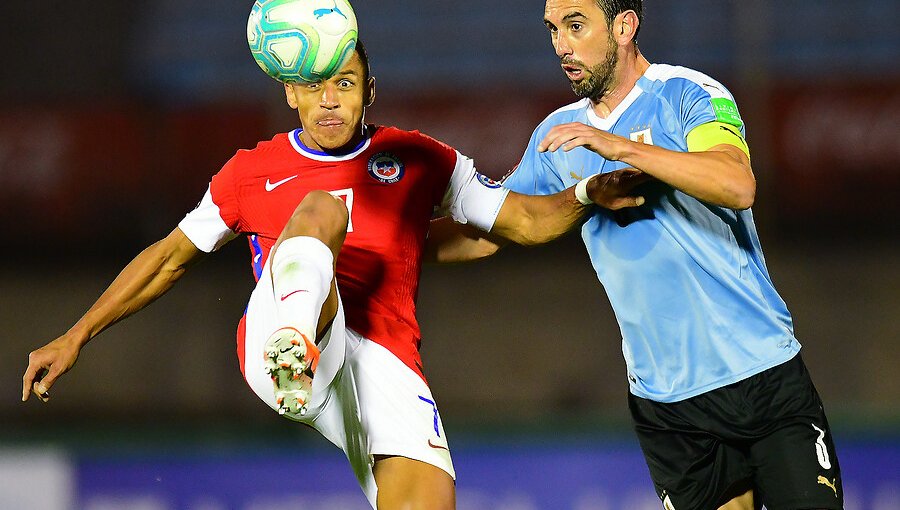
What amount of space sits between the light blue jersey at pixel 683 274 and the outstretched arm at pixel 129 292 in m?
1.28

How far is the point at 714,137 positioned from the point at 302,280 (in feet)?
3.73

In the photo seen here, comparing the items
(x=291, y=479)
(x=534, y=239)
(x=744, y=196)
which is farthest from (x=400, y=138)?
(x=291, y=479)

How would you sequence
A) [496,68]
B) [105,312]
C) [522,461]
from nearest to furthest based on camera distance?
[105,312] < [522,461] < [496,68]

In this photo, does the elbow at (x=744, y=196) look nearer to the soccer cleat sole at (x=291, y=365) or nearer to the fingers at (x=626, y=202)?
the fingers at (x=626, y=202)

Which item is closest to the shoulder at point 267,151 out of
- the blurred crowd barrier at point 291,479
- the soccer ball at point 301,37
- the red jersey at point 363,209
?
the red jersey at point 363,209

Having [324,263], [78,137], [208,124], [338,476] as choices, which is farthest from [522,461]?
[78,137]

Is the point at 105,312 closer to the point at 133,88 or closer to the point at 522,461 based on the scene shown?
the point at 522,461

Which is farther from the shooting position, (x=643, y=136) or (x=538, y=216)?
(x=538, y=216)

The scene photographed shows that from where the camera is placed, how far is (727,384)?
3.22 m

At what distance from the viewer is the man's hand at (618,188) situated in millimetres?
3199

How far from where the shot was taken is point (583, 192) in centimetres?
332

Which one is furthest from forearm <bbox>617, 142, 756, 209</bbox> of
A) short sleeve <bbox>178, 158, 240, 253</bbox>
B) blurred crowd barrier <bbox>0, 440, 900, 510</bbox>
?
blurred crowd barrier <bbox>0, 440, 900, 510</bbox>

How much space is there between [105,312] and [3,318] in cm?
Result: 533

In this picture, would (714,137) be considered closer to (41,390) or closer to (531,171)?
(531,171)
